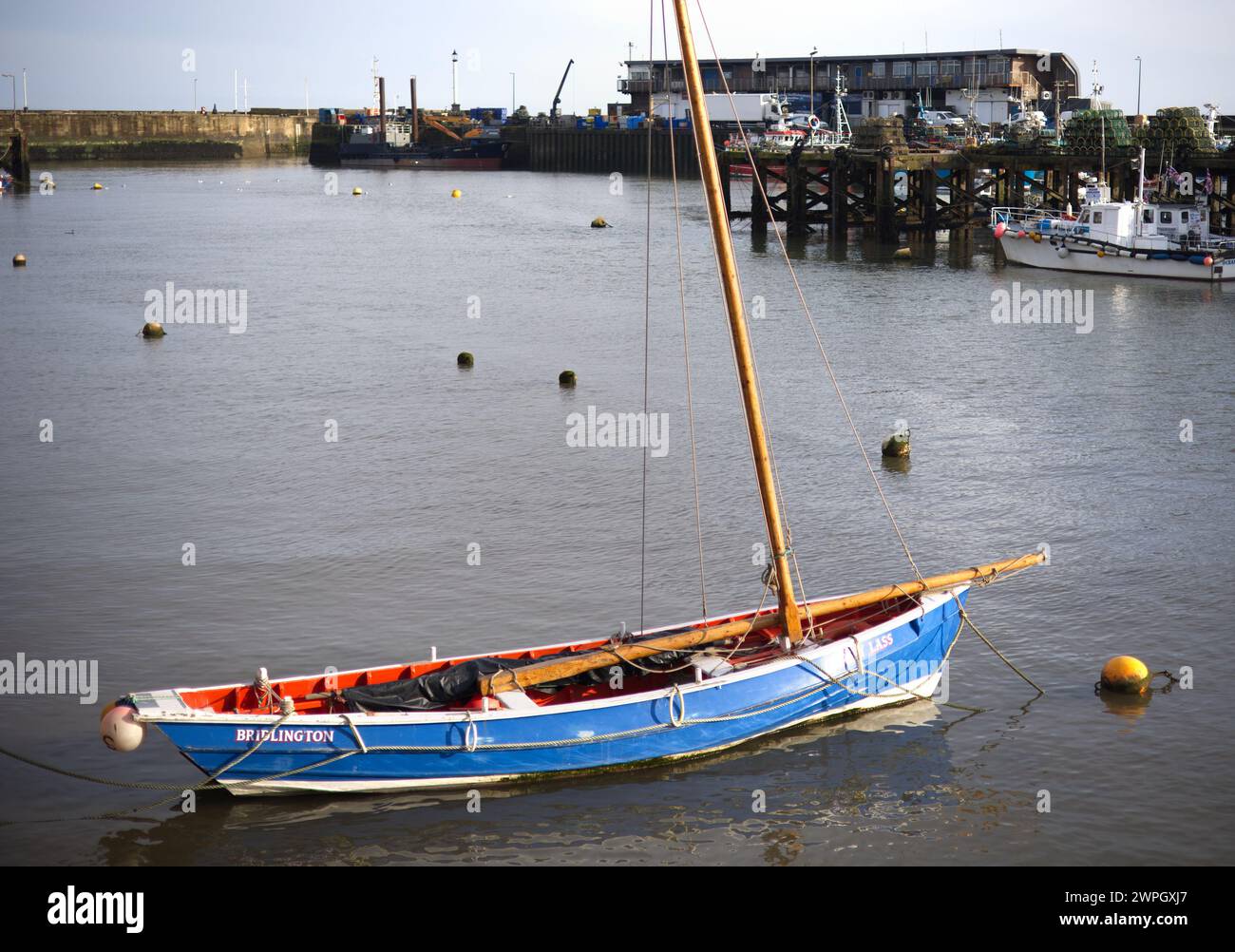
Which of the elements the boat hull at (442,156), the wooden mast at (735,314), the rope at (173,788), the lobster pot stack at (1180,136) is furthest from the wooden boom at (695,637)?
the boat hull at (442,156)

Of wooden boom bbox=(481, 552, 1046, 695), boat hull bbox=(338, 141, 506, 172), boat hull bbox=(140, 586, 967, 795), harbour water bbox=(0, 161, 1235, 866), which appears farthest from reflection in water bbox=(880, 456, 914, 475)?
boat hull bbox=(338, 141, 506, 172)

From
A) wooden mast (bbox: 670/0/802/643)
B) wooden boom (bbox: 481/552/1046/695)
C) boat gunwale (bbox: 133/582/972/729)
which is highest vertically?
wooden mast (bbox: 670/0/802/643)

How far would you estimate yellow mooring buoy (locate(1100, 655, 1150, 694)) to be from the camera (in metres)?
19.1

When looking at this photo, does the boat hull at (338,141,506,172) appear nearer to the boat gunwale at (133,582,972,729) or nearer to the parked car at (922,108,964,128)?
the parked car at (922,108,964,128)

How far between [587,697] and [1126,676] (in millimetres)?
7488

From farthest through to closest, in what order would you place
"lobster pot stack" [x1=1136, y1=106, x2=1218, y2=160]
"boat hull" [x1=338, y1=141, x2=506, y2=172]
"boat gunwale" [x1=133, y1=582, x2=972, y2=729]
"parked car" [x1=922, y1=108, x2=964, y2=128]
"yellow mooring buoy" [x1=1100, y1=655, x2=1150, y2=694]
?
1. "boat hull" [x1=338, y1=141, x2=506, y2=172]
2. "parked car" [x1=922, y1=108, x2=964, y2=128]
3. "lobster pot stack" [x1=1136, y1=106, x2=1218, y2=160]
4. "yellow mooring buoy" [x1=1100, y1=655, x2=1150, y2=694]
5. "boat gunwale" [x1=133, y1=582, x2=972, y2=729]

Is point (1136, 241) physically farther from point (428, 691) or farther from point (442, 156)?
point (442, 156)

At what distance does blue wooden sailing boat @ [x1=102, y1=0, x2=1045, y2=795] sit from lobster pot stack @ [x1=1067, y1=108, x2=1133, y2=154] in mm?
52928

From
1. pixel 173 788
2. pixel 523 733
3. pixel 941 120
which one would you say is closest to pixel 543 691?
pixel 523 733

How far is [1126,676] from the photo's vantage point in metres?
19.1
